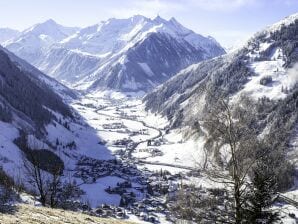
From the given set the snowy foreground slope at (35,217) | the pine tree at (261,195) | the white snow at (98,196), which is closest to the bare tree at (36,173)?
the snowy foreground slope at (35,217)

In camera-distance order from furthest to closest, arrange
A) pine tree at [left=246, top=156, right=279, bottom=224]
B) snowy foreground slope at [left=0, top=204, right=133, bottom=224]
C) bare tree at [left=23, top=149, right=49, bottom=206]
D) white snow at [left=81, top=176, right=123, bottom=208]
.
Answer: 1. white snow at [left=81, top=176, right=123, bottom=208]
2. bare tree at [left=23, top=149, right=49, bottom=206]
3. pine tree at [left=246, top=156, right=279, bottom=224]
4. snowy foreground slope at [left=0, top=204, right=133, bottom=224]

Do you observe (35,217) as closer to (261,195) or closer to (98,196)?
(261,195)

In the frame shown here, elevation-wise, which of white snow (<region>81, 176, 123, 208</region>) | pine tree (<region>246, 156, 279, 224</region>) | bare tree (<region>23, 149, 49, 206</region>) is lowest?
white snow (<region>81, 176, 123, 208</region>)

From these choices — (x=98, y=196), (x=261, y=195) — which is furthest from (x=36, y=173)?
(x=98, y=196)

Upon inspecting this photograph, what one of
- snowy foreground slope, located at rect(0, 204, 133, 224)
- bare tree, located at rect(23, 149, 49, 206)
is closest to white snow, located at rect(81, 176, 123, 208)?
bare tree, located at rect(23, 149, 49, 206)

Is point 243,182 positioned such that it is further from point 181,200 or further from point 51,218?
point 51,218

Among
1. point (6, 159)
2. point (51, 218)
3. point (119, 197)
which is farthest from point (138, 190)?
point (51, 218)

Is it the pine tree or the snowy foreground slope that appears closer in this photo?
the snowy foreground slope

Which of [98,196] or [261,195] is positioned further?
[98,196]

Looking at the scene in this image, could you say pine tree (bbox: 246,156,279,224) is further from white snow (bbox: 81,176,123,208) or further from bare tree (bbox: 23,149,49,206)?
white snow (bbox: 81,176,123,208)

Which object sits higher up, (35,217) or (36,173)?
(35,217)

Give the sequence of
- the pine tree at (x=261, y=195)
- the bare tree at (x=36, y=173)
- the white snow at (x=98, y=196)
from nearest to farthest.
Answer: the pine tree at (x=261, y=195) < the bare tree at (x=36, y=173) < the white snow at (x=98, y=196)

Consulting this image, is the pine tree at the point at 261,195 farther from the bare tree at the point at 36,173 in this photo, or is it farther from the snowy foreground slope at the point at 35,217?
the bare tree at the point at 36,173

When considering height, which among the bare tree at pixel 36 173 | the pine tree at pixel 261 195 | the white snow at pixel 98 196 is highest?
the pine tree at pixel 261 195
